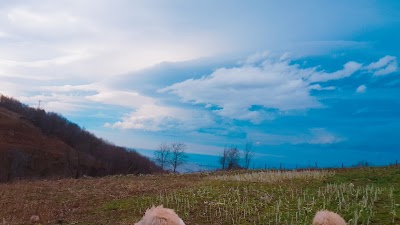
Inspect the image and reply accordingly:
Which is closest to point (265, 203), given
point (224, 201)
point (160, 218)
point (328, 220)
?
point (224, 201)

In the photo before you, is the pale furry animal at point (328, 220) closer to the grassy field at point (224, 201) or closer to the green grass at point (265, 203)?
the green grass at point (265, 203)

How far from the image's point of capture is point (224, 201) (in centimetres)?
1633

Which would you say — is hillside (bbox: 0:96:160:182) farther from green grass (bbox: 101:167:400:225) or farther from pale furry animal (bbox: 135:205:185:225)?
pale furry animal (bbox: 135:205:185:225)

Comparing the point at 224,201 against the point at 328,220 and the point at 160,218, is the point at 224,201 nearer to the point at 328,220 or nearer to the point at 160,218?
the point at 328,220

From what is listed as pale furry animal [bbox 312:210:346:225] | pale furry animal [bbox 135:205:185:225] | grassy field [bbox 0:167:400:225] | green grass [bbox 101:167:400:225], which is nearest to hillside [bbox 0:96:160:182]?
grassy field [bbox 0:167:400:225]

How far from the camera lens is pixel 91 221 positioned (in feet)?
50.9

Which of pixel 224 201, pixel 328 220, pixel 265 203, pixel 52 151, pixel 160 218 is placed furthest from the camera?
pixel 52 151

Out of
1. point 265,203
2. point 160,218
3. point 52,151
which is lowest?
point 160,218

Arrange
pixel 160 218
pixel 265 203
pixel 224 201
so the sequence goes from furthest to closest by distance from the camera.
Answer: pixel 224 201, pixel 265 203, pixel 160 218

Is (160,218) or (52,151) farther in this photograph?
(52,151)

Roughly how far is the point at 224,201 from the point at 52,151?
63.6 m

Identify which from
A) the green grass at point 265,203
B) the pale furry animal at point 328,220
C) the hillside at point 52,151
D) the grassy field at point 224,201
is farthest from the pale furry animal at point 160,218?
the hillside at point 52,151

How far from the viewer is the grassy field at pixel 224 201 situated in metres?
14.0

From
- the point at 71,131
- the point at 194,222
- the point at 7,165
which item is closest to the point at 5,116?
the point at 71,131
